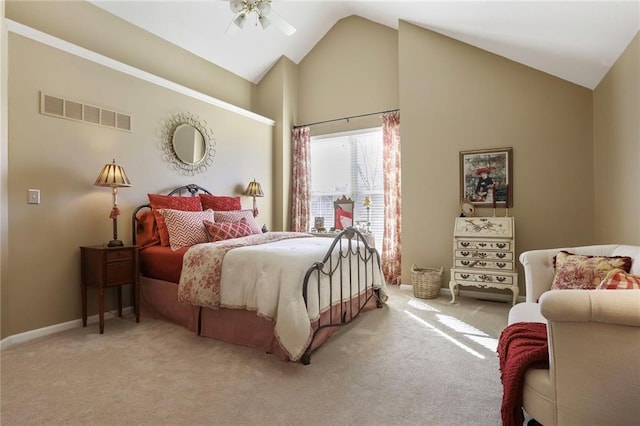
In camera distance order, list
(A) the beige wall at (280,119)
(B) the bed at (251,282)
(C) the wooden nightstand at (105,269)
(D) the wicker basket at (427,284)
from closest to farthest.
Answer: (B) the bed at (251,282) → (C) the wooden nightstand at (105,269) → (D) the wicker basket at (427,284) → (A) the beige wall at (280,119)

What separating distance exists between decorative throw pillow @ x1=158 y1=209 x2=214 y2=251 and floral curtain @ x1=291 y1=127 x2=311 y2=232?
2372mm

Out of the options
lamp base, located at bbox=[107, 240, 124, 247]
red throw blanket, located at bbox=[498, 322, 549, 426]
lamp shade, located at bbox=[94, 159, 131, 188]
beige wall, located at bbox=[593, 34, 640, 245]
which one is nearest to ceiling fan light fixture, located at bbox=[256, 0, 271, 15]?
lamp shade, located at bbox=[94, 159, 131, 188]

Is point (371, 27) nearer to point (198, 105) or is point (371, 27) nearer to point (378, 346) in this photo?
point (198, 105)

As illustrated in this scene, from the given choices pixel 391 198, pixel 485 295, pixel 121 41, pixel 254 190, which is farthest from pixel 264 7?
pixel 485 295

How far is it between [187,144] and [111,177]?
1303 mm

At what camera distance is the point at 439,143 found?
4.30 meters

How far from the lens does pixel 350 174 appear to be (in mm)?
5578

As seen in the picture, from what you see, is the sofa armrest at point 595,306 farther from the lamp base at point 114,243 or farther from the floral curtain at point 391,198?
the floral curtain at point 391,198

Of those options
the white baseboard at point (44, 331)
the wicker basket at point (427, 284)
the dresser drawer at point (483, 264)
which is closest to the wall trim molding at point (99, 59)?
the white baseboard at point (44, 331)

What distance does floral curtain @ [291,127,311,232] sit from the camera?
5.70 m

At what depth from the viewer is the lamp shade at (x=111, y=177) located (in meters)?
3.10

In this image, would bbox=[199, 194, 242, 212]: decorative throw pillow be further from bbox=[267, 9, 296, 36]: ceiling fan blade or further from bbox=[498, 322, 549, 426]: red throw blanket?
bbox=[498, 322, 549, 426]: red throw blanket

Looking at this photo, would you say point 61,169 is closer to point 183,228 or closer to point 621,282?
point 183,228

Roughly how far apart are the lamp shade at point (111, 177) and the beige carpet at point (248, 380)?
1.36m
